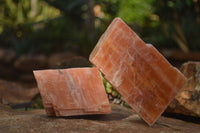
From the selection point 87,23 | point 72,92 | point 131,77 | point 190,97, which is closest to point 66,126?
point 72,92

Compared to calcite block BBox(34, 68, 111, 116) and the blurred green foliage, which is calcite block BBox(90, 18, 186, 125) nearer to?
calcite block BBox(34, 68, 111, 116)

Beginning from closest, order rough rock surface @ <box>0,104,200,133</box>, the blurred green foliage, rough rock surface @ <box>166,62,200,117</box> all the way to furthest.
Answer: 1. rough rock surface @ <box>0,104,200,133</box>
2. rough rock surface @ <box>166,62,200,117</box>
3. the blurred green foliage

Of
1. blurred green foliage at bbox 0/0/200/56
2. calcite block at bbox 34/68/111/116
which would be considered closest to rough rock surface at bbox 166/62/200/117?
calcite block at bbox 34/68/111/116

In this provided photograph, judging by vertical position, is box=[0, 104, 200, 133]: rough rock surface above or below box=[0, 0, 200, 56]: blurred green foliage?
above

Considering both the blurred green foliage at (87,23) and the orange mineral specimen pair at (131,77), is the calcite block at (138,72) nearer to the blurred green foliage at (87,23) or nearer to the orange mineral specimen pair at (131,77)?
the orange mineral specimen pair at (131,77)

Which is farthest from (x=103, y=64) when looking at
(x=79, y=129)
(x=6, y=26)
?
(x=6, y=26)

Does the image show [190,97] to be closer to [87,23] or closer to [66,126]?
[66,126]

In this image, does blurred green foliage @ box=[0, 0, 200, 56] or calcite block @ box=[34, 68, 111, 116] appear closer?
calcite block @ box=[34, 68, 111, 116]

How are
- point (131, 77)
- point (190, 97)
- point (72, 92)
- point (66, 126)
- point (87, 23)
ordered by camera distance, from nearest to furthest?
point (66, 126) < point (131, 77) < point (72, 92) < point (190, 97) < point (87, 23)
